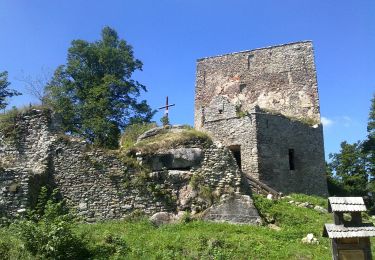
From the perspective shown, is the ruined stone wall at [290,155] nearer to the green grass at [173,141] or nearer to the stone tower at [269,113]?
the stone tower at [269,113]

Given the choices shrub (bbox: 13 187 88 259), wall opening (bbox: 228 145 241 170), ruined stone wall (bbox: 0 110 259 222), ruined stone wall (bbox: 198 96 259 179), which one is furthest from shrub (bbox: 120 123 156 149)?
shrub (bbox: 13 187 88 259)

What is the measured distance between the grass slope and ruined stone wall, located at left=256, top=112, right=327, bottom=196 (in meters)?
6.40

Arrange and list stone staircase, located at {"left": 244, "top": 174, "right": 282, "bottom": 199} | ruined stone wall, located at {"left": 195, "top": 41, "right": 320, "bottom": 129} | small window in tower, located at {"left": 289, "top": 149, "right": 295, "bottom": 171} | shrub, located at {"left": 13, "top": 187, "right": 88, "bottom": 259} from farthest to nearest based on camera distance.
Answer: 1. ruined stone wall, located at {"left": 195, "top": 41, "right": 320, "bottom": 129}
2. small window in tower, located at {"left": 289, "top": 149, "right": 295, "bottom": 171}
3. stone staircase, located at {"left": 244, "top": 174, "right": 282, "bottom": 199}
4. shrub, located at {"left": 13, "top": 187, "right": 88, "bottom": 259}

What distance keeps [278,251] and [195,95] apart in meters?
16.3

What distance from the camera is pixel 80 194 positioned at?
15.0 metres

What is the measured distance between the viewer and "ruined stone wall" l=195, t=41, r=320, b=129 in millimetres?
24656

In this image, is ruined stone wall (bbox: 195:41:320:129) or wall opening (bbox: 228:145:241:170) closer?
wall opening (bbox: 228:145:241:170)

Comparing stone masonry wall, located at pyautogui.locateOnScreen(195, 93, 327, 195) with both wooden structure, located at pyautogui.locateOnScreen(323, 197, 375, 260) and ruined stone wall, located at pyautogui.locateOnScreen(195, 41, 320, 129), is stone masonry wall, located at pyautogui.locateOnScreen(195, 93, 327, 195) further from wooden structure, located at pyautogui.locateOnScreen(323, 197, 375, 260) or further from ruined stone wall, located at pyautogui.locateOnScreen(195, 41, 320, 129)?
wooden structure, located at pyautogui.locateOnScreen(323, 197, 375, 260)

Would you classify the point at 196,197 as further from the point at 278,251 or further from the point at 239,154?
the point at 239,154

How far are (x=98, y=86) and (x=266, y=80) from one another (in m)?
9.40

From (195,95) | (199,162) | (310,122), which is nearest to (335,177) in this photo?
(310,122)

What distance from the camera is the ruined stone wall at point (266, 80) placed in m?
24.7

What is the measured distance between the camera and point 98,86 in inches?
1026

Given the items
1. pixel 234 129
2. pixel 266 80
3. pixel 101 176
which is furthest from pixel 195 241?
pixel 266 80
